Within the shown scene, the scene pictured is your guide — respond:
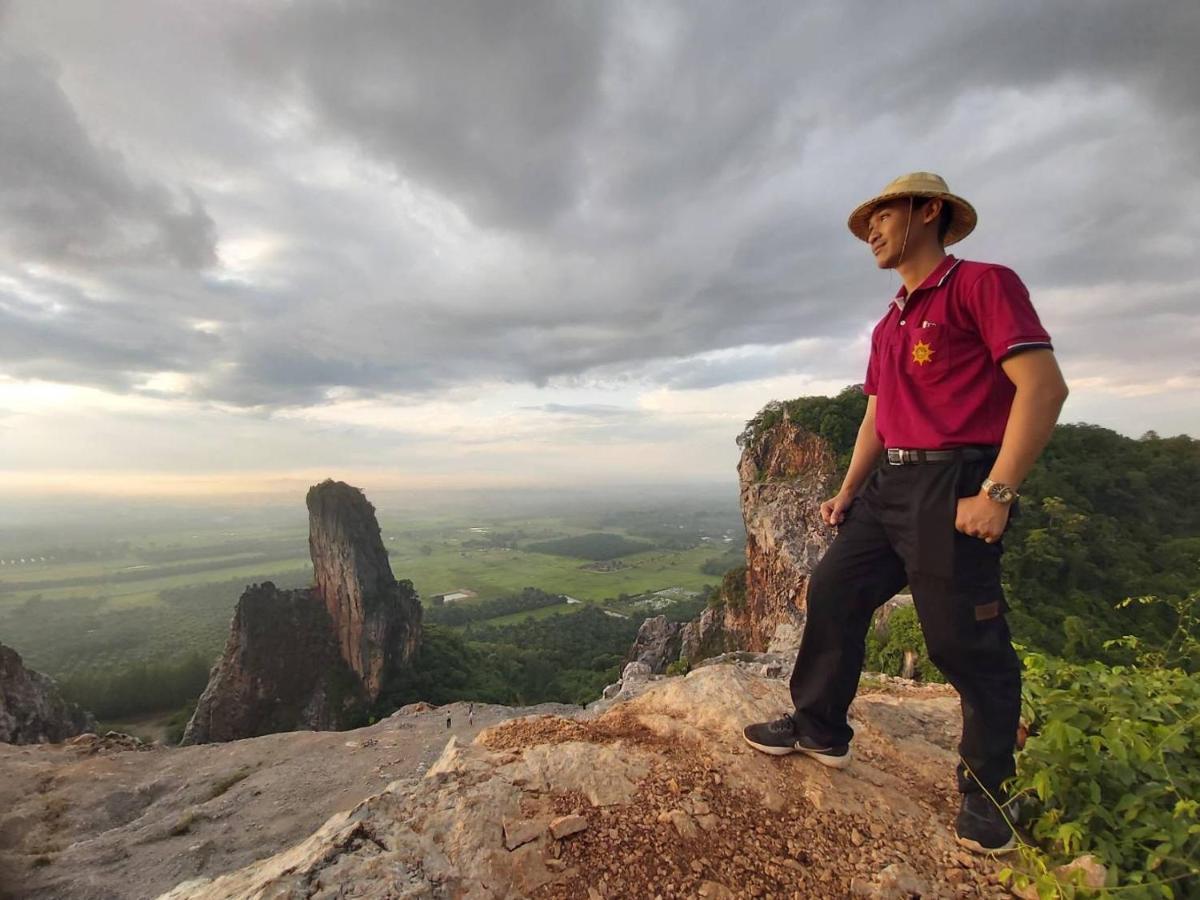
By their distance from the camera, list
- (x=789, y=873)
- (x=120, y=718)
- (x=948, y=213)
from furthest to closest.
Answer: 1. (x=120, y=718)
2. (x=948, y=213)
3. (x=789, y=873)

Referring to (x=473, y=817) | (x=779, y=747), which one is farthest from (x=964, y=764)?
(x=473, y=817)

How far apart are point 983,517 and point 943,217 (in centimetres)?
147

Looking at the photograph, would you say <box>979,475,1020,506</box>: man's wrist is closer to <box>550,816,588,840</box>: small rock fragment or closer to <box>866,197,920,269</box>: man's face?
<box>866,197,920,269</box>: man's face

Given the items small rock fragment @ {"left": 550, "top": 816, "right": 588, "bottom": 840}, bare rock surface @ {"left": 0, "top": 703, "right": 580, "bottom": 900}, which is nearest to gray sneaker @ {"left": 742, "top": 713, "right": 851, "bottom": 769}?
small rock fragment @ {"left": 550, "top": 816, "right": 588, "bottom": 840}

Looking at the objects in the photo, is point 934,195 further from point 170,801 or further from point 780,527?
point 780,527

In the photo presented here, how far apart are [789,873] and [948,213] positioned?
3.00m

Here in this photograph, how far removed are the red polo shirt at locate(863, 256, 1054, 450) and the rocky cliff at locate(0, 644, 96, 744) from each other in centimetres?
3181

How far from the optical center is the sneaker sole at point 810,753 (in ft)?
8.84

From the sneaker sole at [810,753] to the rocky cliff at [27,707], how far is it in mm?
30552

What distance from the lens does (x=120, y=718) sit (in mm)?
37688

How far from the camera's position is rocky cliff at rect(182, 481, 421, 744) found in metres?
34.0

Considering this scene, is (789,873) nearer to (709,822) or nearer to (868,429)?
(709,822)

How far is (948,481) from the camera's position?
2.25 metres

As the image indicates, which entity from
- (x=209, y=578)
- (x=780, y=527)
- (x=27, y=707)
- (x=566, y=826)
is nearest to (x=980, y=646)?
(x=566, y=826)
